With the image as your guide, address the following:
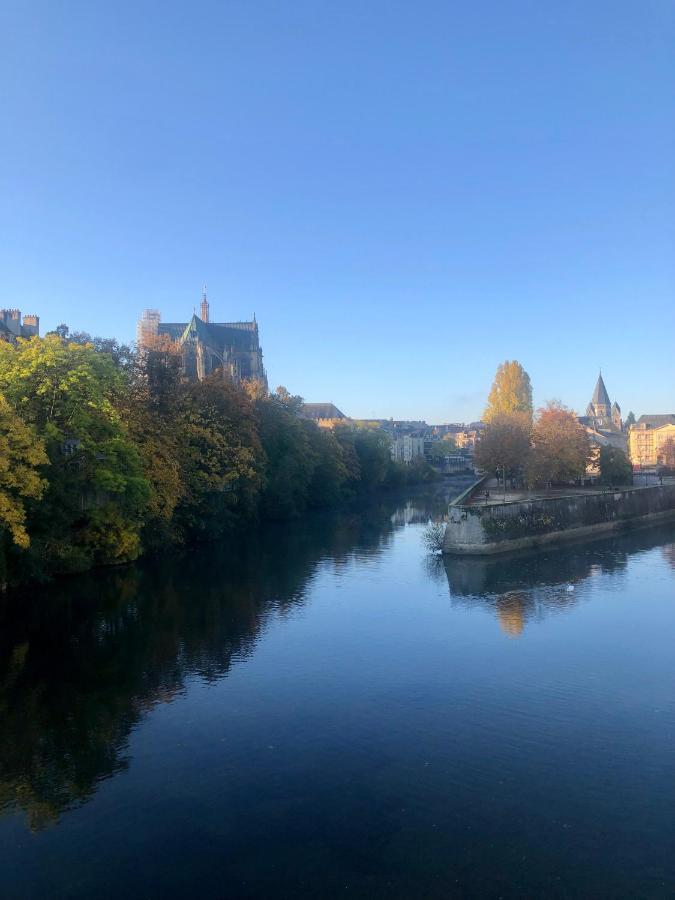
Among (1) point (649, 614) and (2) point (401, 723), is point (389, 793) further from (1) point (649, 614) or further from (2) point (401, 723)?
(1) point (649, 614)

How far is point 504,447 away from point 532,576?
2513cm

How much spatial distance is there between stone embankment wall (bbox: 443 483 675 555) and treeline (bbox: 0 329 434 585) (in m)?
14.9

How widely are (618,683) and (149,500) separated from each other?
73.6 ft

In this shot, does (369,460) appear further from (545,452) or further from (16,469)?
(16,469)

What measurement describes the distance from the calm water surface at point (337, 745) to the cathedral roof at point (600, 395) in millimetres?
141509

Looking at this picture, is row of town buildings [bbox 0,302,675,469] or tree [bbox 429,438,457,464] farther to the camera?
tree [bbox 429,438,457,464]

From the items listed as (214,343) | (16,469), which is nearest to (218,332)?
(214,343)

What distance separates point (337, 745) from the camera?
14.3m

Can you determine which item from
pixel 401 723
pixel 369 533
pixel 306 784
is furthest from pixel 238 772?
pixel 369 533

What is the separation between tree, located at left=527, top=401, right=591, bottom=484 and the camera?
53.5 meters

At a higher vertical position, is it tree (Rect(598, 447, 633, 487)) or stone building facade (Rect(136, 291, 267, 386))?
stone building facade (Rect(136, 291, 267, 386))

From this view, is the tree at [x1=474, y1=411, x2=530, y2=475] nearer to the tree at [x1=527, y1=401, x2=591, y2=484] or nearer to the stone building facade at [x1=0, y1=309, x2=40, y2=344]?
the tree at [x1=527, y1=401, x2=591, y2=484]

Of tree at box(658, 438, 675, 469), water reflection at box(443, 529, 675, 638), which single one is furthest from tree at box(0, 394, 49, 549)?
tree at box(658, 438, 675, 469)

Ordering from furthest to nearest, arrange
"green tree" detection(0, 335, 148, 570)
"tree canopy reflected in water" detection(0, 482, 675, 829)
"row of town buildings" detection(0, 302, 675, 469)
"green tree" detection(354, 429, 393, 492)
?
"green tree" detection(354, 429, 393, 492), "row of town buildings" detection(0, 302, 675, 469), "green tree" detection(0, 335, 148, 570), "tree canopy reflected in water" detection(0, 482, 675, 829)
